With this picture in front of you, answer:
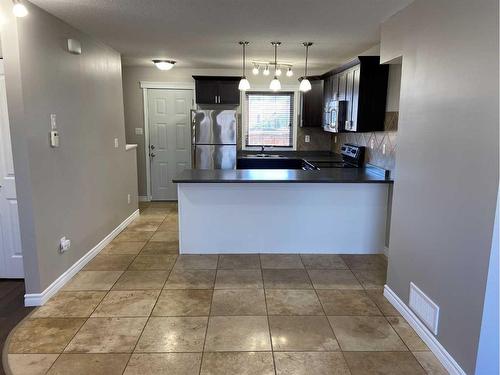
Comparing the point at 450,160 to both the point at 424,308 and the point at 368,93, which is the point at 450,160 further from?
the point at 368,93

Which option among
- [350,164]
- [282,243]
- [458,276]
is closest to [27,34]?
[282,243]

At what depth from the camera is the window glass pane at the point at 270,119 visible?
625 cm

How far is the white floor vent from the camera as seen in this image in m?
2.24

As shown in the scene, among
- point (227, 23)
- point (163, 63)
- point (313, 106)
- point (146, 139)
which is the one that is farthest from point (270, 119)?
point (227, 23)

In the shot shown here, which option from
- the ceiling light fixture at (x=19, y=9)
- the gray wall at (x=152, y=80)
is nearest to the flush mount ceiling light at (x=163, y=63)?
the gray wall at (x=152, y=80)

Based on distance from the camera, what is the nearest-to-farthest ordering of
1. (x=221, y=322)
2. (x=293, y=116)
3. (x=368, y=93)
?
1. (x=221, y=322)
2. (x=368, y=93)
3. (x=293, y=116)

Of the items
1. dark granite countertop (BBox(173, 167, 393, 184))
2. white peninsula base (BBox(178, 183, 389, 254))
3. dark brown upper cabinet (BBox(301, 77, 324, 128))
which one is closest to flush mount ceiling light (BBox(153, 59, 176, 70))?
dark granite countertop (BBox(173, 167, 393, 184))

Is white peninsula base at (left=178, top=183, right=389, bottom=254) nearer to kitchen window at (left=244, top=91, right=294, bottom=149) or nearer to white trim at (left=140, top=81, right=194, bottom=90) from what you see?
kitchen window at (left=244, top=91, right=294, bottom=149)

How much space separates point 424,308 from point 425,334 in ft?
0.54

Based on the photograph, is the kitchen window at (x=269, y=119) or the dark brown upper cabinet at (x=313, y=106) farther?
the kitchen window at (x=269, y=119)

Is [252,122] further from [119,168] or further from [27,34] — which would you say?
[27,34]

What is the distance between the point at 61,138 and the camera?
3.13 metres

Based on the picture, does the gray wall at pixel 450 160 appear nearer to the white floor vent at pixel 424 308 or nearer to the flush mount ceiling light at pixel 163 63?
the white floor vent at pixel 424 308

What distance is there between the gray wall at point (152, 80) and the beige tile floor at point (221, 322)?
295cm
